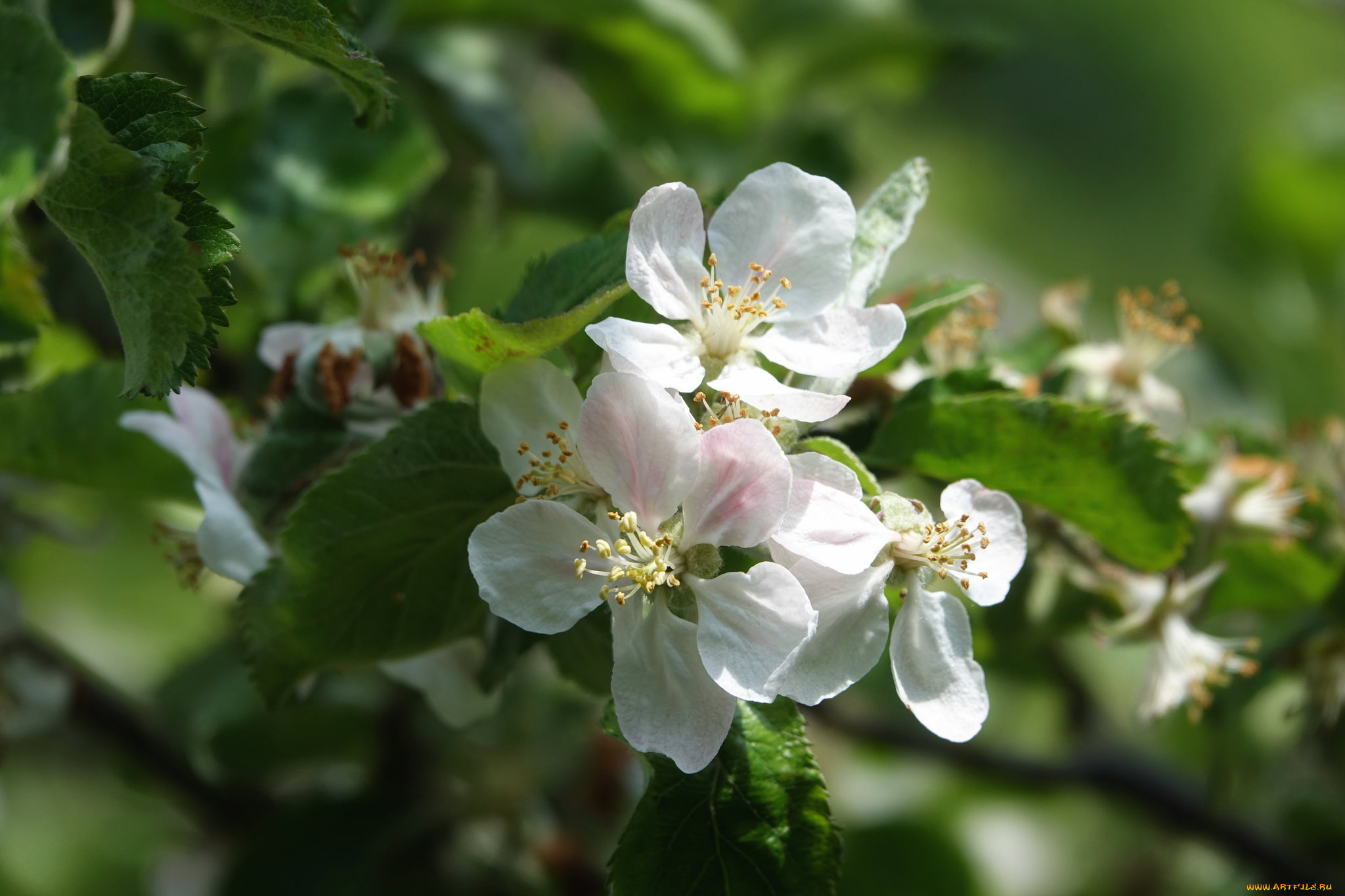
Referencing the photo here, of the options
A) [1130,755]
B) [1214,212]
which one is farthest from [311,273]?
[1214,212]

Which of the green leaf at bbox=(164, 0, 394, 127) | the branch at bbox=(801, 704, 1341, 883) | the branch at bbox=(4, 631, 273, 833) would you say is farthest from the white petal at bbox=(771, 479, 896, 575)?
the branch at bbox=(4, 631, 273, 833)

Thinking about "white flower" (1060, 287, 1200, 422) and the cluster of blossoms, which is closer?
the cluster of blossoms

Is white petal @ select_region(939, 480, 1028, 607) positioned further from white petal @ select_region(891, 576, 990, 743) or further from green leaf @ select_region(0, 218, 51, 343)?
green leaf @ select_region(0, 218, 51, 343)

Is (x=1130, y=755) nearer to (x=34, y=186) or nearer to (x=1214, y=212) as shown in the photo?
(x=1214, y=212)

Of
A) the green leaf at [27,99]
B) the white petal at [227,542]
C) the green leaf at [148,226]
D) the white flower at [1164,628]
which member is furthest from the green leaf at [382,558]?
the white flower at [1164,628]

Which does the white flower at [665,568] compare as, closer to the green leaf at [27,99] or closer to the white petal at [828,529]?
the white petal at [828,529]

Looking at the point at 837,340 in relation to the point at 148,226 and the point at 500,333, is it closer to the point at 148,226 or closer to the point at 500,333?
the point at 500,333
